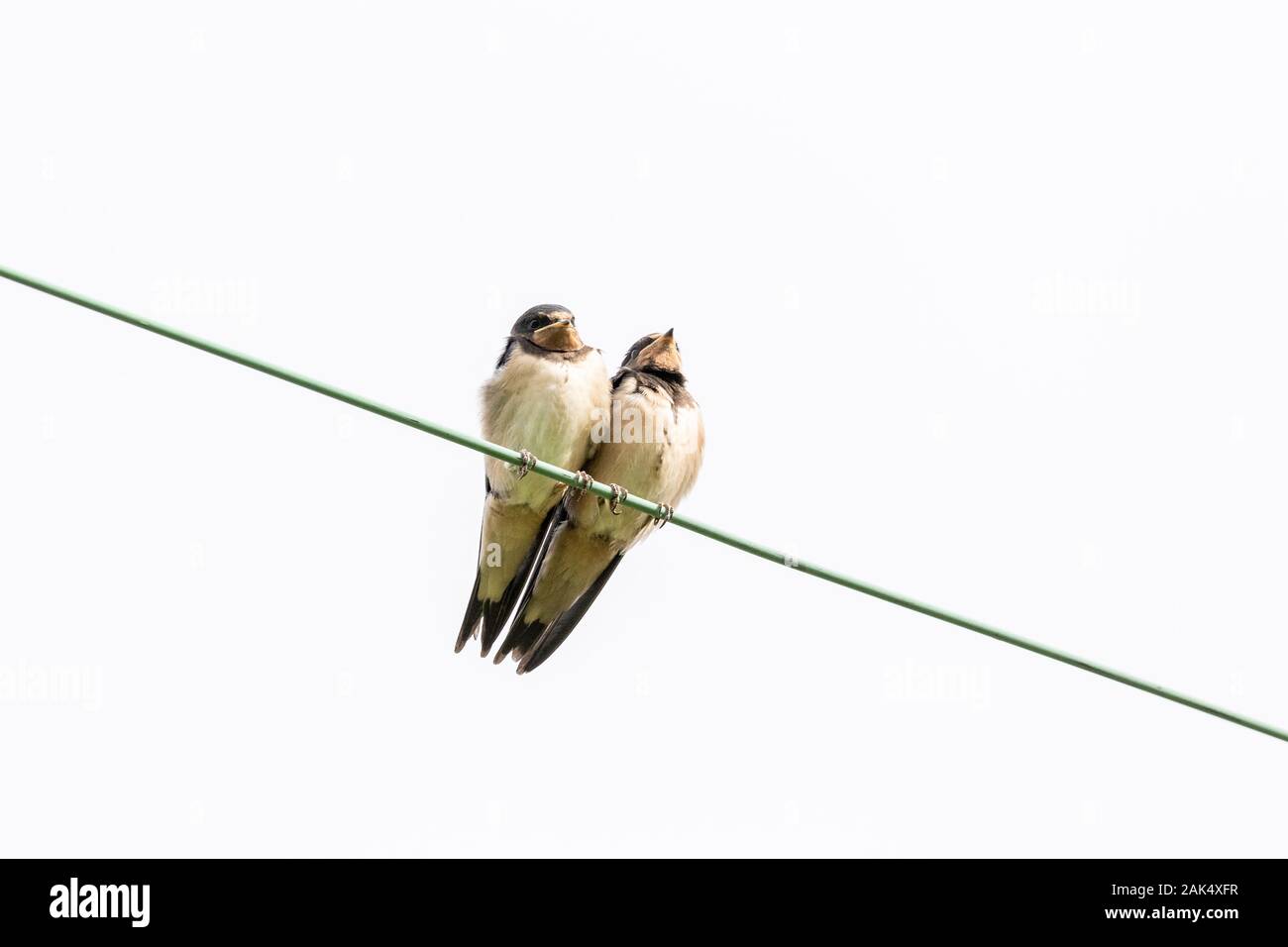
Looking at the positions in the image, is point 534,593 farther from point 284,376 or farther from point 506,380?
point 284,376

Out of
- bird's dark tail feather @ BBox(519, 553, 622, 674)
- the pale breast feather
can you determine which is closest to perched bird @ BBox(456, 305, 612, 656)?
the pale breast feather

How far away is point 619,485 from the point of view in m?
8.09

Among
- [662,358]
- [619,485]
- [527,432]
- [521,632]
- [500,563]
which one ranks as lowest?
[521,632]

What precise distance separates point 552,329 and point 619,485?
841 mm

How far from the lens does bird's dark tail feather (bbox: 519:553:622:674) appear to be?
8.59 m

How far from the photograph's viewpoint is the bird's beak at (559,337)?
813 centimetres

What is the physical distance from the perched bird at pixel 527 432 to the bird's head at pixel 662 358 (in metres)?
0.30

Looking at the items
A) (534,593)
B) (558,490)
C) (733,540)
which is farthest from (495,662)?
(733,540)

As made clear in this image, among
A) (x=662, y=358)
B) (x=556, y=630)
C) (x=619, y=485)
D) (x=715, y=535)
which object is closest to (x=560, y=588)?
(x=556, y=630)

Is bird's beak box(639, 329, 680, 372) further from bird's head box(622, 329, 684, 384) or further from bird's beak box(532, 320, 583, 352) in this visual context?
A: bird's beak box(532, 320, 583, 352)

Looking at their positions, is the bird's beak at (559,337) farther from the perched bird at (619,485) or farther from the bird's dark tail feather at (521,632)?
the bird's dark tail feather at (521,632)

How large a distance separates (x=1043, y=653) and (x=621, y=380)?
412 cm

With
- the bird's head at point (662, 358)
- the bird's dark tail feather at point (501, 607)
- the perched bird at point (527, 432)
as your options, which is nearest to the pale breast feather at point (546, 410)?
the perched bird at point (527, 432)

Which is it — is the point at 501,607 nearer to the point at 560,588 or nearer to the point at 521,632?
the point at 521,632
